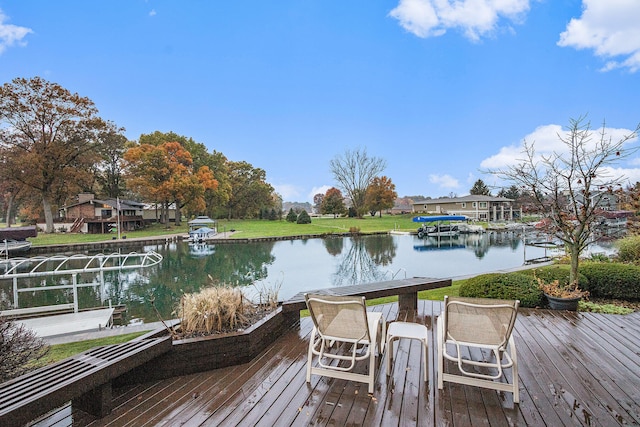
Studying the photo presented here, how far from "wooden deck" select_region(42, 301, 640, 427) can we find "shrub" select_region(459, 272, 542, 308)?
1.38 meters

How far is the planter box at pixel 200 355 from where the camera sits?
2.38m

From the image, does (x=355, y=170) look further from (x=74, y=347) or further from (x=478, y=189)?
(x=74, y=347)

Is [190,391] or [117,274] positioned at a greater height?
[190,391]

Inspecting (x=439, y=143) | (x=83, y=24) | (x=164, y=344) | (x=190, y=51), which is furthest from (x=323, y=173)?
(x=164, y=344)

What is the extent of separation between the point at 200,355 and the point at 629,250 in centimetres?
1037

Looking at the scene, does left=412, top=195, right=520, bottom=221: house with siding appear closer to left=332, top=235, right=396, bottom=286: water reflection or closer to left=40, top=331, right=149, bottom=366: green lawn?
left=332, top=235, right=396, bottom=286: water reflection

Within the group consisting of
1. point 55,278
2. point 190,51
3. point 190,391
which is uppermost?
point 190,51

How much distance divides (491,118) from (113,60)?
67.8 ft

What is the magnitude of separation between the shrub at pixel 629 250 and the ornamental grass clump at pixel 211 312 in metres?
9.57

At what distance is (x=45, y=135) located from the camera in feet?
77.8

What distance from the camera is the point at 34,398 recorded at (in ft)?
5.13

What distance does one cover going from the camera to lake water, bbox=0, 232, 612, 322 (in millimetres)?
8211

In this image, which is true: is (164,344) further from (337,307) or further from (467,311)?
(467,311)

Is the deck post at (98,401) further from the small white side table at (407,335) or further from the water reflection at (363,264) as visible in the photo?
the water reflection at (363,264)
